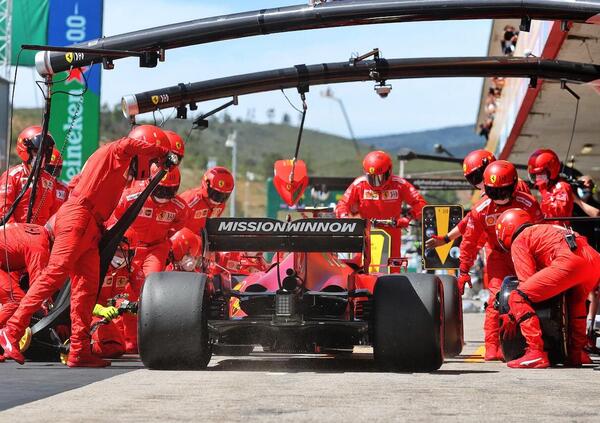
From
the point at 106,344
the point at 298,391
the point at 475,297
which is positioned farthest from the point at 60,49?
the point at 475,297

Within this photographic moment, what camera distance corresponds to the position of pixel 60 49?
41.0 ft

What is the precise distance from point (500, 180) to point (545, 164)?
1.78 meters

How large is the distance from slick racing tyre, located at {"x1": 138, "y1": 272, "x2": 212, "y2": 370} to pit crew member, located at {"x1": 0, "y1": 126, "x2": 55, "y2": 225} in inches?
137

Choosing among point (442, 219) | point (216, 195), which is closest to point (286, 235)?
point (216, 195)

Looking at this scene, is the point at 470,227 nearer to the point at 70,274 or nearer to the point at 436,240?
the point at 436,240

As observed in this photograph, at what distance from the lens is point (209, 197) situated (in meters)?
16.4

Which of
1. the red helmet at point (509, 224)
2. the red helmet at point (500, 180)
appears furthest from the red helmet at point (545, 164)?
the red helmet at point (509, 224)

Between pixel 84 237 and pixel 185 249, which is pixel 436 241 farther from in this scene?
pixel 84 237

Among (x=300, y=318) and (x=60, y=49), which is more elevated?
(x=60, y=49)

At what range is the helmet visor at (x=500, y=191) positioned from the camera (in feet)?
43.6

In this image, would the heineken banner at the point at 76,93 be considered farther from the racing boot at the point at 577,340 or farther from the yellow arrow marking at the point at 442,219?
the racing boot at the point at 577,340

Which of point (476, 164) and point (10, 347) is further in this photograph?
point (476, 164)

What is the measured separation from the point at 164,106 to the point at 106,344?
10.7 ft

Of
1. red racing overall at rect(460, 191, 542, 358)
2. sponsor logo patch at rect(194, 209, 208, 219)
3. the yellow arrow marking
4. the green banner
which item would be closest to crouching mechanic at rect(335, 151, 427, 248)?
the yellow arrow marking
